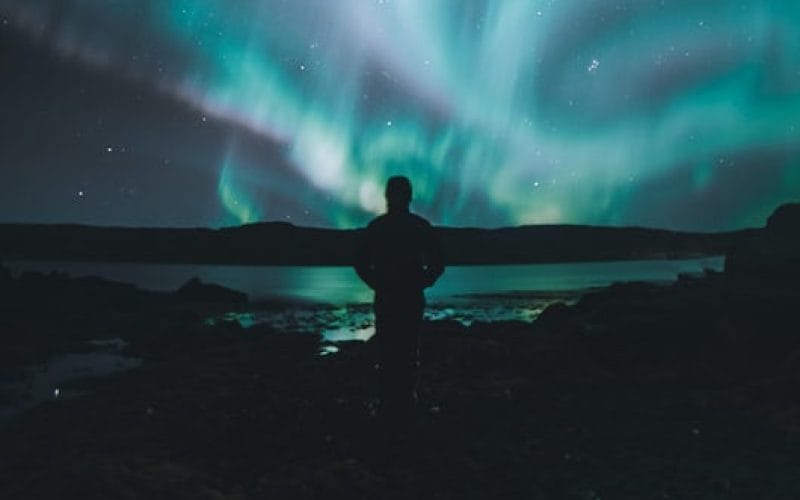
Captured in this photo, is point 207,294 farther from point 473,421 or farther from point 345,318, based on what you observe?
point 473,421

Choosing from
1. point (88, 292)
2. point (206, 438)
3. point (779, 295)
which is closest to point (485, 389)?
point (206, 438)

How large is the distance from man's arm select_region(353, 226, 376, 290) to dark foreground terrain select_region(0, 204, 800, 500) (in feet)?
6.83

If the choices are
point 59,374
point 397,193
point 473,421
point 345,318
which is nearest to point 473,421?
point 473,421

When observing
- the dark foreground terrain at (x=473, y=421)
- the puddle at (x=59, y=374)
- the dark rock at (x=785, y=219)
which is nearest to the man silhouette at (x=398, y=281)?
the dark foreground terrain at (x=473, y=421)

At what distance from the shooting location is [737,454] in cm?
873

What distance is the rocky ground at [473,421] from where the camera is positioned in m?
7.54

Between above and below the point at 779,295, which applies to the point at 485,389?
below

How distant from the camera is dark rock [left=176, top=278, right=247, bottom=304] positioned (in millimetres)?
56844

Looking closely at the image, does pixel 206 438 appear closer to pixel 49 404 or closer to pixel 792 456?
pixel 49 404

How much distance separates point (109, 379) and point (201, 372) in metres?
2.45

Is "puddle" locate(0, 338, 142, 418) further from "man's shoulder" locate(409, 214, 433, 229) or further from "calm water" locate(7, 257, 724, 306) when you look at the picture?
"calm water" locate(7, 257, 724, 306)

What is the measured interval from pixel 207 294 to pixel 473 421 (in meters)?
50.8

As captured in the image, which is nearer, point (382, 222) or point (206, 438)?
point (382, 222)

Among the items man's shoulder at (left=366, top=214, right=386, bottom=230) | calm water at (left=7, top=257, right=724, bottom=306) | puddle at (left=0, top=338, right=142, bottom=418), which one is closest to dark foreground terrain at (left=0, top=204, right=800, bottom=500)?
puddle at (left=0, top=338, right=142, bottom=418)
